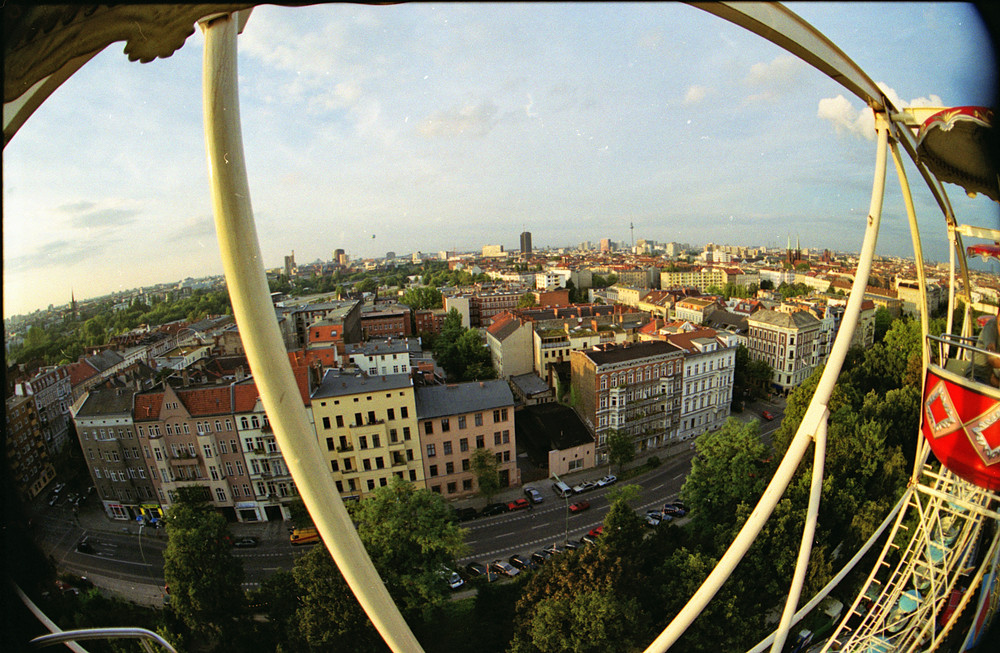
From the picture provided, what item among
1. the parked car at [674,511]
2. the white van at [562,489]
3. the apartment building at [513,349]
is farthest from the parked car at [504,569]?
the apartment building at [513,349]

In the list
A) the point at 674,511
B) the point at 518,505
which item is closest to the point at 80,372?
the point at 518,505

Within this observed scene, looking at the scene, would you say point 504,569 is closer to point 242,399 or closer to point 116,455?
point 242,399

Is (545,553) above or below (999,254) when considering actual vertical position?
below

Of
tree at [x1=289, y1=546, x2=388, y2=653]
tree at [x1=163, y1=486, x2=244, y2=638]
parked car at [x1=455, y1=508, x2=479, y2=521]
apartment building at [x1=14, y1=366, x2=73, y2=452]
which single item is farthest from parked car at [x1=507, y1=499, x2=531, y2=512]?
apartment building at [x1=14, y1=366, x2=73, y2=452]

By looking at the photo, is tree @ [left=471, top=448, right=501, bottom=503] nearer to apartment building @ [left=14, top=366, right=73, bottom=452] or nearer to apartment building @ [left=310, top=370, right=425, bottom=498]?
apartment building @ [left=310, top=370, right=425, bottom=498]

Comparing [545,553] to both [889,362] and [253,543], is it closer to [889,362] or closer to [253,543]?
[253,543]

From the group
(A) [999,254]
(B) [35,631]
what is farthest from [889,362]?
(B) [35,631]
